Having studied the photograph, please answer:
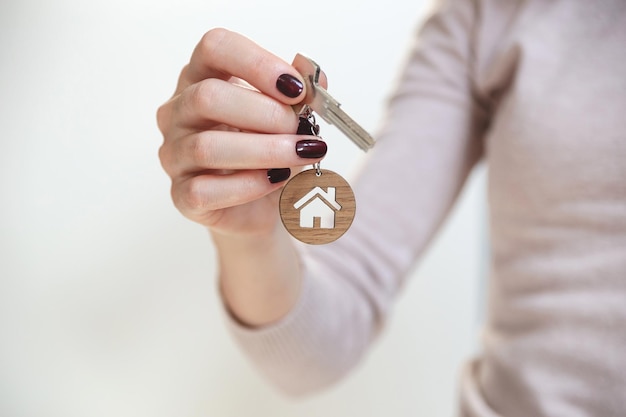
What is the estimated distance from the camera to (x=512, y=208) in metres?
0.50

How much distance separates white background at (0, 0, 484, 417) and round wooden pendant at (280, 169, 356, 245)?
0.06m

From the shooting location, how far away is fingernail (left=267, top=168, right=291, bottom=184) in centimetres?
27

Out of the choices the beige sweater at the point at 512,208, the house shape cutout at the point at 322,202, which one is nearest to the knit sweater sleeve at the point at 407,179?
the beige sweater at the point at 512,208

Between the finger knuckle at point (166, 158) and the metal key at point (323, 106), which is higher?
the finger knuckle at point (166, 158)

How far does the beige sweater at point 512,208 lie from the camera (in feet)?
1.42

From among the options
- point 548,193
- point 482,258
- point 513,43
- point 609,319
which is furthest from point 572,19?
point 482,258

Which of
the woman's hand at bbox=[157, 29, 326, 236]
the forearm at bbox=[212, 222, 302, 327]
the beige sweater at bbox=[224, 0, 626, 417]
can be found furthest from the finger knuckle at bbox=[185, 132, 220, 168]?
the beige sweater at bbox=[224, 0, 626, 417]

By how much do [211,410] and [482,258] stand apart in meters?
0.49

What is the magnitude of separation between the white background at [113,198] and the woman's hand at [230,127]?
12mm

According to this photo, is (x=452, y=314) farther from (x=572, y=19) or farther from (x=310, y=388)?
(x=572, y=19)

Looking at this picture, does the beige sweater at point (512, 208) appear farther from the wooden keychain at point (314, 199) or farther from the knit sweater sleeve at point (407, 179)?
the wooden keychain at point (314, 199)

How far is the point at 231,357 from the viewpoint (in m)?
0.46

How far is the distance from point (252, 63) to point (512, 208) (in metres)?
0.33

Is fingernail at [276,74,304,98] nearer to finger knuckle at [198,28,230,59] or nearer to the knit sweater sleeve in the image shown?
finger knuckle at [198,28,230,59]
